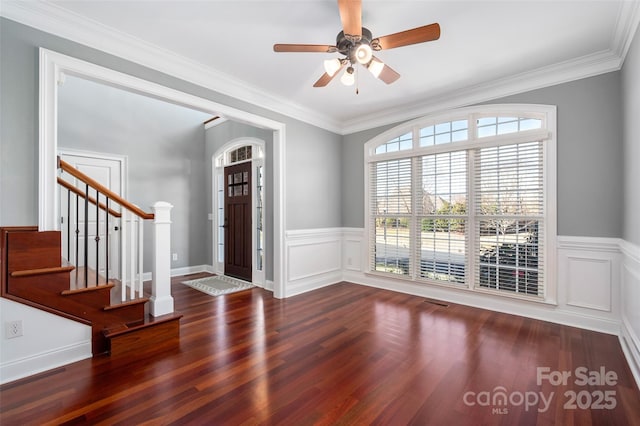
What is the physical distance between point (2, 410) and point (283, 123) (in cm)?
380

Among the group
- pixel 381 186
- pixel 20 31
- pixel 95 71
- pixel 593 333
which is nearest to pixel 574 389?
pixel 593 333

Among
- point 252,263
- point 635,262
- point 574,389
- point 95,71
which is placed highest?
point 95,71

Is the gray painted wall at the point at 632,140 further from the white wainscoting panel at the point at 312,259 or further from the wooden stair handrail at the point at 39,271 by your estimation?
the wooden stair handrail at the point at 39,271

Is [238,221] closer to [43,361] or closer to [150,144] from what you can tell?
[150,144]

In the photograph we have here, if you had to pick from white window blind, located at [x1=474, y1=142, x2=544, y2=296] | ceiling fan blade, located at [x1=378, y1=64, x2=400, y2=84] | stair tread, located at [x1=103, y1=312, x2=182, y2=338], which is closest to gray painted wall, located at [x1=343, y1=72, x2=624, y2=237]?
white window blind, located at [x1=474, y1=142, x2=544, y2=296]

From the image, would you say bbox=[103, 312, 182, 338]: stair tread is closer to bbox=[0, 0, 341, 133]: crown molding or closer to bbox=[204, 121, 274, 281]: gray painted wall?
bbox=[204, 121, 274, 281]: gray painted wall

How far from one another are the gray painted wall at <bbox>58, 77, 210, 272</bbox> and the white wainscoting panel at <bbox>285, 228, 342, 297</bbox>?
256 cm

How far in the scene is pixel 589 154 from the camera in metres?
3.08

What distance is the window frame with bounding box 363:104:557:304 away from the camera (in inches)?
129

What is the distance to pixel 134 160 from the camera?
16.8ft

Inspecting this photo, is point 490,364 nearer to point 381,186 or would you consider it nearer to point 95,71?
point 381,186

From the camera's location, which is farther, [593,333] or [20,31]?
[593,333]

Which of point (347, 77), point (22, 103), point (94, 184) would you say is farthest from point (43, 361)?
point (347, 77)

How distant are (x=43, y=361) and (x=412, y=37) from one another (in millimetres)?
3708
